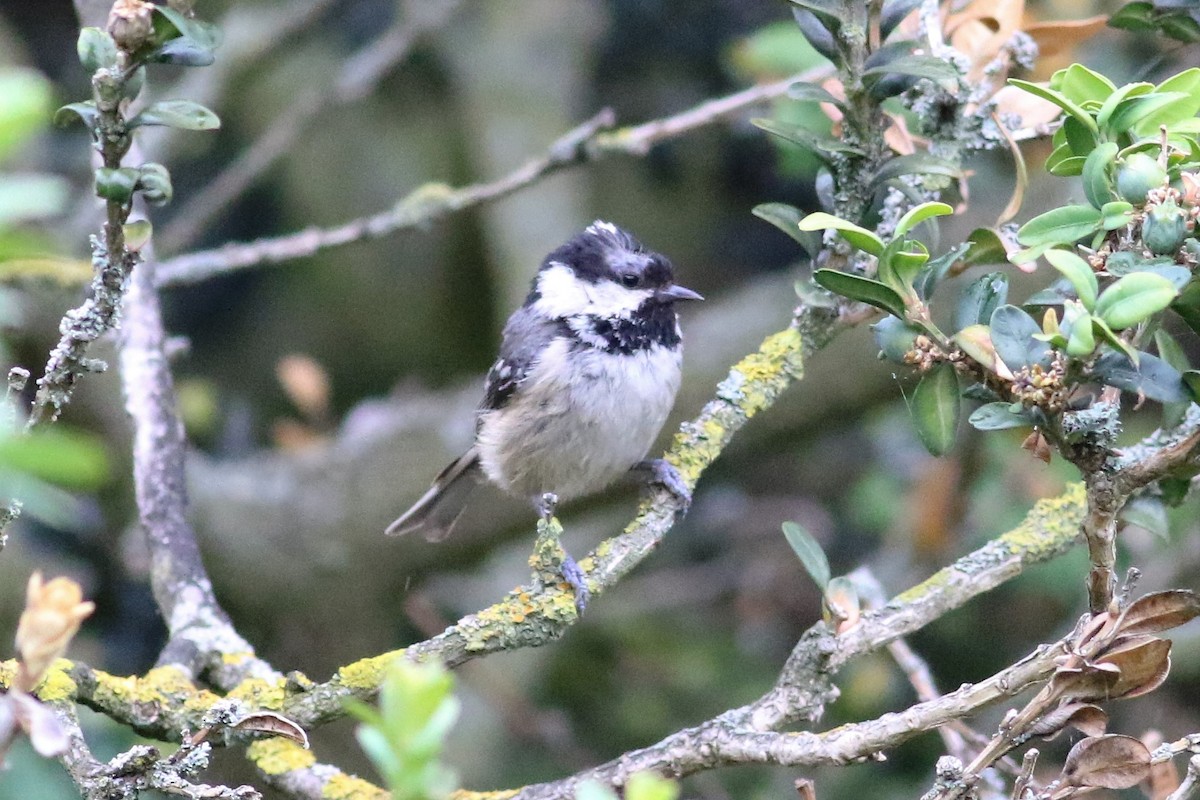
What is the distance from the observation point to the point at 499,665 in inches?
200

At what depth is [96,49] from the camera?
164cm

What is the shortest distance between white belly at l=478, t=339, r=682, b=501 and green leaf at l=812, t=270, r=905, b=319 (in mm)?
1878

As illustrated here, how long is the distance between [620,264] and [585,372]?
16.1 inches

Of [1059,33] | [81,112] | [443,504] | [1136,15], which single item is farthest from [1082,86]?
[443,504]

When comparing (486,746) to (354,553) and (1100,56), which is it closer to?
(354,553)

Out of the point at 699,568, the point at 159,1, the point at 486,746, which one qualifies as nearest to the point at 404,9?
the point at 159,1

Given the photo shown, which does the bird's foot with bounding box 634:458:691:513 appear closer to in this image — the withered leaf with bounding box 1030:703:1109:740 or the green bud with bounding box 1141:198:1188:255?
the withered leaf with bounding box 1030:703:1109:740

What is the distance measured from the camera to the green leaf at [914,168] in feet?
6.92

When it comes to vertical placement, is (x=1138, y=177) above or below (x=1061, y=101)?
below

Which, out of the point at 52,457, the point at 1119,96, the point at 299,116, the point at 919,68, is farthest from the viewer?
the point at 299,116

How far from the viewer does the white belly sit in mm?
3605

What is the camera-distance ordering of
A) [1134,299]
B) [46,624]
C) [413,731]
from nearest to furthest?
[413,731]
[46,624]
[1134,299]

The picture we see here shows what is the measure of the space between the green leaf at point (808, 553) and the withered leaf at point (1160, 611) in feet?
2.06

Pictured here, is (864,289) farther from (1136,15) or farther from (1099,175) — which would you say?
(1136,15)
